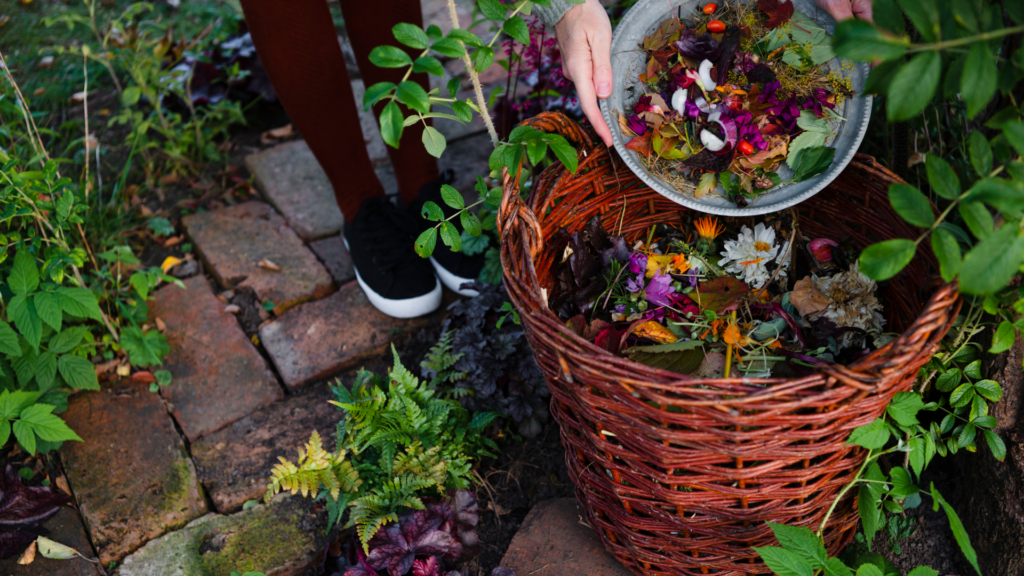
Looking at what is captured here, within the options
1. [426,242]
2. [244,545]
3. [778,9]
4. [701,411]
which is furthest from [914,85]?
[244,545]

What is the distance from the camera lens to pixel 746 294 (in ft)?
4.54

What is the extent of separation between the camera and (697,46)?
1.36 meters

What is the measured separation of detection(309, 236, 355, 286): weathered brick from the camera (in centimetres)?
229

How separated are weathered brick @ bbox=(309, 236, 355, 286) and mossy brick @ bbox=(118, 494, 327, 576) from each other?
2.89ft

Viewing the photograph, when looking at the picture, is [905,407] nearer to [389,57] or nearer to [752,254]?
[752,254]

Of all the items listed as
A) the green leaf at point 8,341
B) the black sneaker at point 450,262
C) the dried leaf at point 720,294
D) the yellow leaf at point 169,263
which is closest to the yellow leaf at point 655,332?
the dried leaf at point 720,294

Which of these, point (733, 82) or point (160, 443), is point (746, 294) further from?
point (160, 443)

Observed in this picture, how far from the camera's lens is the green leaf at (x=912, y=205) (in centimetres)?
90

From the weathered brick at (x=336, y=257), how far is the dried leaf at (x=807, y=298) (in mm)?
1503

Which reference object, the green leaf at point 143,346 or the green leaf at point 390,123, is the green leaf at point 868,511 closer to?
the green leaf at point 390,123

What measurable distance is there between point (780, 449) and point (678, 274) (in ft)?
1.90

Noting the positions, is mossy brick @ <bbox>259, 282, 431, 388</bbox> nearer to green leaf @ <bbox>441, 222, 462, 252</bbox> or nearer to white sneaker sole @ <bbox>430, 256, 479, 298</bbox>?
white sneaker sole @ <bbox>430, 256, 479, 298</bbox>

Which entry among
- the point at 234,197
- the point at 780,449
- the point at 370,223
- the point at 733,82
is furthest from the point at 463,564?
the point at 234,197

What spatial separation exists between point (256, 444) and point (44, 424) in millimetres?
506
